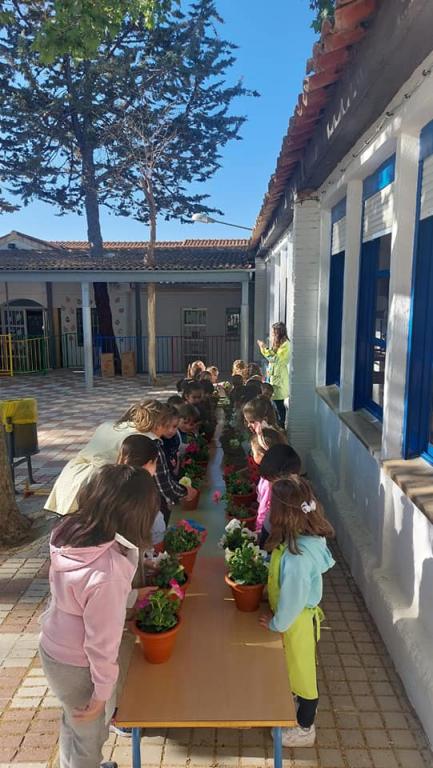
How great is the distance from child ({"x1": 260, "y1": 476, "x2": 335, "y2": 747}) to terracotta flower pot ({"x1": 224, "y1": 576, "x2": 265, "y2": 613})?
0.23 ft

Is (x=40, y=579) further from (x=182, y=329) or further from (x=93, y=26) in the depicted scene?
(x=182, y=329)

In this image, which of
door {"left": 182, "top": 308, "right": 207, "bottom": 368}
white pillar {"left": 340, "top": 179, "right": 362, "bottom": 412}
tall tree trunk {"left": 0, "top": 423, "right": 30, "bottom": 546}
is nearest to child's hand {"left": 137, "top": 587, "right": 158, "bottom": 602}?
tall tree trunk {"left": 0, "top": 423, "right": 30, "bottom": 546}

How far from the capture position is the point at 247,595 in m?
2.48

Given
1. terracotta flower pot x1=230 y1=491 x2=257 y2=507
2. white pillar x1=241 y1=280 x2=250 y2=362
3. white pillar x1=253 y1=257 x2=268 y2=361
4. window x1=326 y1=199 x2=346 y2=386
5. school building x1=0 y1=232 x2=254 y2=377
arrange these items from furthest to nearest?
school building x1=0 y1=232 x2=254 y2=377, white pillar x1=253 y1=257 x2=268 y2=361, white pillar x1=241 y1=280 x2=250 y2=362, window x1=326 y1=199 x2=346 y2=386, terracotta flower pot x1=230 y1=491 x2=257 y2=507

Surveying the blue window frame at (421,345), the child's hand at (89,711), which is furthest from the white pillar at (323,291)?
the child's hand at (89,711)

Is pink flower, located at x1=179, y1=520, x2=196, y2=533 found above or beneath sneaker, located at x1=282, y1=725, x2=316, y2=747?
above

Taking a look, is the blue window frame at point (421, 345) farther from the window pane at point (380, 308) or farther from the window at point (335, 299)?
the window at point (335, 299)

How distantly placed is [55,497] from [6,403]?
2858mm

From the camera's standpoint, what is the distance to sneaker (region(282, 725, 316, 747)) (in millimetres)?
2383

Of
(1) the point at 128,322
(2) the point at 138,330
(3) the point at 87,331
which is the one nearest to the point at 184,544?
(3) the point at 87,331

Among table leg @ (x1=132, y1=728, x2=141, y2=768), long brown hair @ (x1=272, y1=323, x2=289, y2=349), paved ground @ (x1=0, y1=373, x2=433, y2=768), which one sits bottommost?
paved ground @ (x1=0, y1=373, x2=433, y2=768)

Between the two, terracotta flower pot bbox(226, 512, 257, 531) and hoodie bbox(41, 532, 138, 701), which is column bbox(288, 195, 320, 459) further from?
hoodie bbox(41, 532, 138, 701)

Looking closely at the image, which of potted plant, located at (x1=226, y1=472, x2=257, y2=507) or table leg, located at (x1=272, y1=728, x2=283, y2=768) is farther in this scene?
potted plant, located at (x1=226, y1=472, x2=257, y2=507)

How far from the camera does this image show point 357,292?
4625 mm
